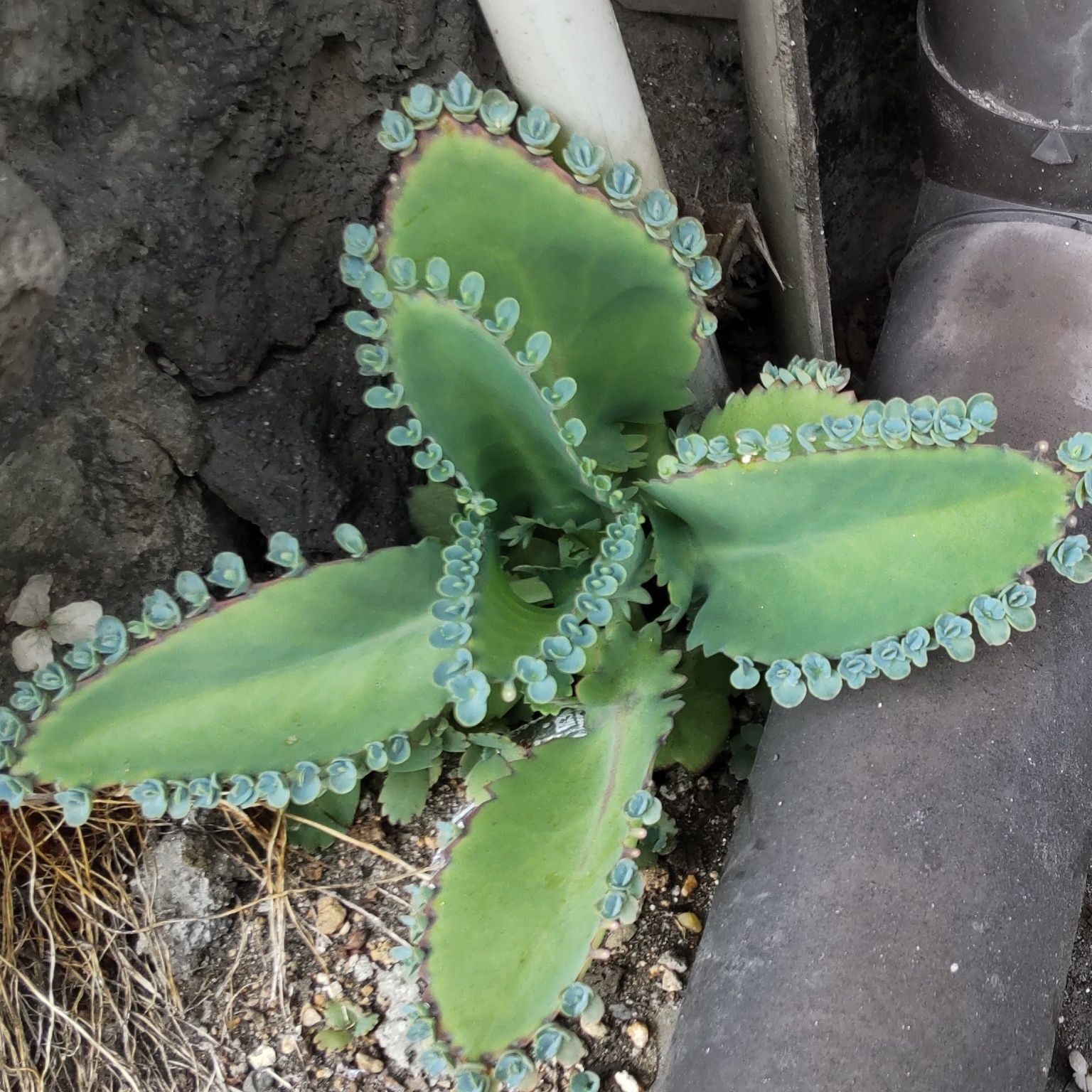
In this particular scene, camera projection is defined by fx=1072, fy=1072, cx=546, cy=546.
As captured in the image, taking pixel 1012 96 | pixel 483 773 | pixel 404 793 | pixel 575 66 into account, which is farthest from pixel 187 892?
pixel 1012 96

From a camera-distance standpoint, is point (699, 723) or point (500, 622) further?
point (699, 723)

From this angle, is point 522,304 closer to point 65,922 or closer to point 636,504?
point 636,504

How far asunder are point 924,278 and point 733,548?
331mm

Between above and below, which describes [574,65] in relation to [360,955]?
above

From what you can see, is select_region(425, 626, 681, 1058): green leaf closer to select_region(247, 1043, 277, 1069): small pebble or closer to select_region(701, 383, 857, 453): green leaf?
select_region(701, 383, 857, 453): green leaf

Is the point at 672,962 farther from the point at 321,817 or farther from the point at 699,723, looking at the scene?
the point at 321,817

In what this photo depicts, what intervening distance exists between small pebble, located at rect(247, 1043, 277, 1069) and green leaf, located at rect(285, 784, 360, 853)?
16 centimetres

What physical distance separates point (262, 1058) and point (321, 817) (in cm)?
20

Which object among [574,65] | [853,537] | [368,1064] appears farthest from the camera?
[368,1064]

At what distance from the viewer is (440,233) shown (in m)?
0.72

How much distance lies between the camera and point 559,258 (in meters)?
0.73

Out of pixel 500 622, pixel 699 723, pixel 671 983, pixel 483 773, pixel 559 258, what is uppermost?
pixel 559 258

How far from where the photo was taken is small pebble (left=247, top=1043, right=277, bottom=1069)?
876mm

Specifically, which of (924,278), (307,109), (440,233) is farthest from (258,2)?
(924,278)
